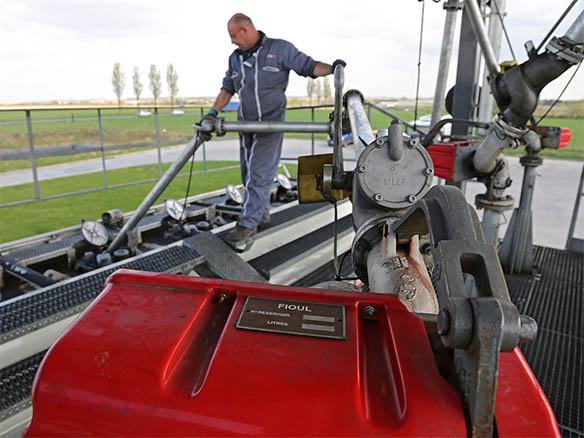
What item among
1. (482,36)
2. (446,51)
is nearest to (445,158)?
(482,36)

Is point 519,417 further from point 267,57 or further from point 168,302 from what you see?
point 267,57

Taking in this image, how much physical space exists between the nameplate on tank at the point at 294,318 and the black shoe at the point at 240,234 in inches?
89.7

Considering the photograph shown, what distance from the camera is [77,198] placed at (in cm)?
658

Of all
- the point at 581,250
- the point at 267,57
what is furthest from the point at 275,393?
the point at 581,250

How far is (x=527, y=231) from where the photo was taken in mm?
3734

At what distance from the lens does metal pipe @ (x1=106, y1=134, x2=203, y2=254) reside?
8.48 feet

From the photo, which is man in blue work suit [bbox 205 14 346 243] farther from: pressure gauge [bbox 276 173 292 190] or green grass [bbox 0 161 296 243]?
green grass [bbox 0 161 296 243]

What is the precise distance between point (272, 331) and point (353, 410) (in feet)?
0.58

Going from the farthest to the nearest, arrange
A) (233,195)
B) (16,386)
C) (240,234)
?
(233,195)
(240,234)
(16,386)

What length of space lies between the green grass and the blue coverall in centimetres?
241

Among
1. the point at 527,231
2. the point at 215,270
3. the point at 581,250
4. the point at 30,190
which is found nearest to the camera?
the point at 215,270

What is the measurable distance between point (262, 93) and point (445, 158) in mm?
1408

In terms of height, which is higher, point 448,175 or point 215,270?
point 448,175

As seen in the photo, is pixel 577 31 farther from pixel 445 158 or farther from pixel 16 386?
pixel 16 386
